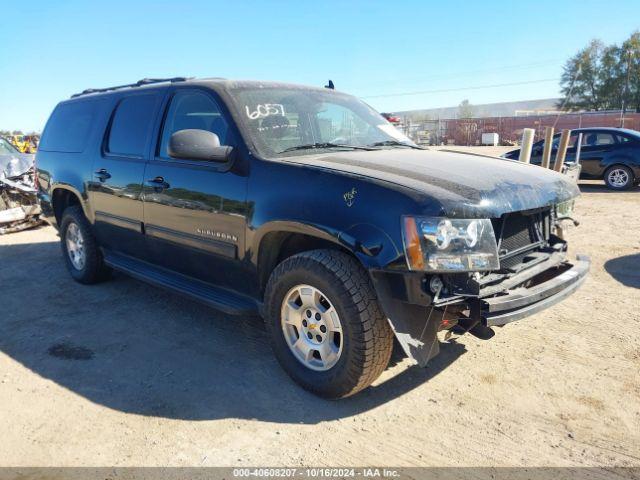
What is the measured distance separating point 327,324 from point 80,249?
363 centimetres

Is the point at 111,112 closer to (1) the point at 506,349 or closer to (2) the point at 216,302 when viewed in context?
(2) the point at 216,302

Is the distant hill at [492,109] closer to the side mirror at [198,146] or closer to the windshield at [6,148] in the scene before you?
the windshield at [6,148]

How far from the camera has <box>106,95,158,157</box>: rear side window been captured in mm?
4293

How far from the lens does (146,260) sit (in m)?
4.46

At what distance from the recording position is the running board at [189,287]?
11.4 feet

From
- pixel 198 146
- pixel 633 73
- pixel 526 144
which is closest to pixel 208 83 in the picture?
pixel 198 146

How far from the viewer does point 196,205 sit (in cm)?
362

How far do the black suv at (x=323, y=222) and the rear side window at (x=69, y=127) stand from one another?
1.92 ft

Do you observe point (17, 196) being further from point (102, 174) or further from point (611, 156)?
point (611, 156)

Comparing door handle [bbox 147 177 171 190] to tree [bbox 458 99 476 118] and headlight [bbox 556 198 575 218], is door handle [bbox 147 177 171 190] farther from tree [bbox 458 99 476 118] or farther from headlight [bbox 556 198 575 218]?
tree [bbox 458 99 476 118]

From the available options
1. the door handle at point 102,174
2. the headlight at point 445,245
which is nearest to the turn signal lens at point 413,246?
the headlight at point 445,245

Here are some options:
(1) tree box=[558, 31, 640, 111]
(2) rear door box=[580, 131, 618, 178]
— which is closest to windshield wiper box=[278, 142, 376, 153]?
(2) rear door box=[580, 131, 618, 178]

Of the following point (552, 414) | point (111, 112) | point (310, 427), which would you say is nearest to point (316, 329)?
point (310, 427)

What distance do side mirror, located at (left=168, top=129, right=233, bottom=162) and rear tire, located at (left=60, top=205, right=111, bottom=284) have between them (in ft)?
7.90
